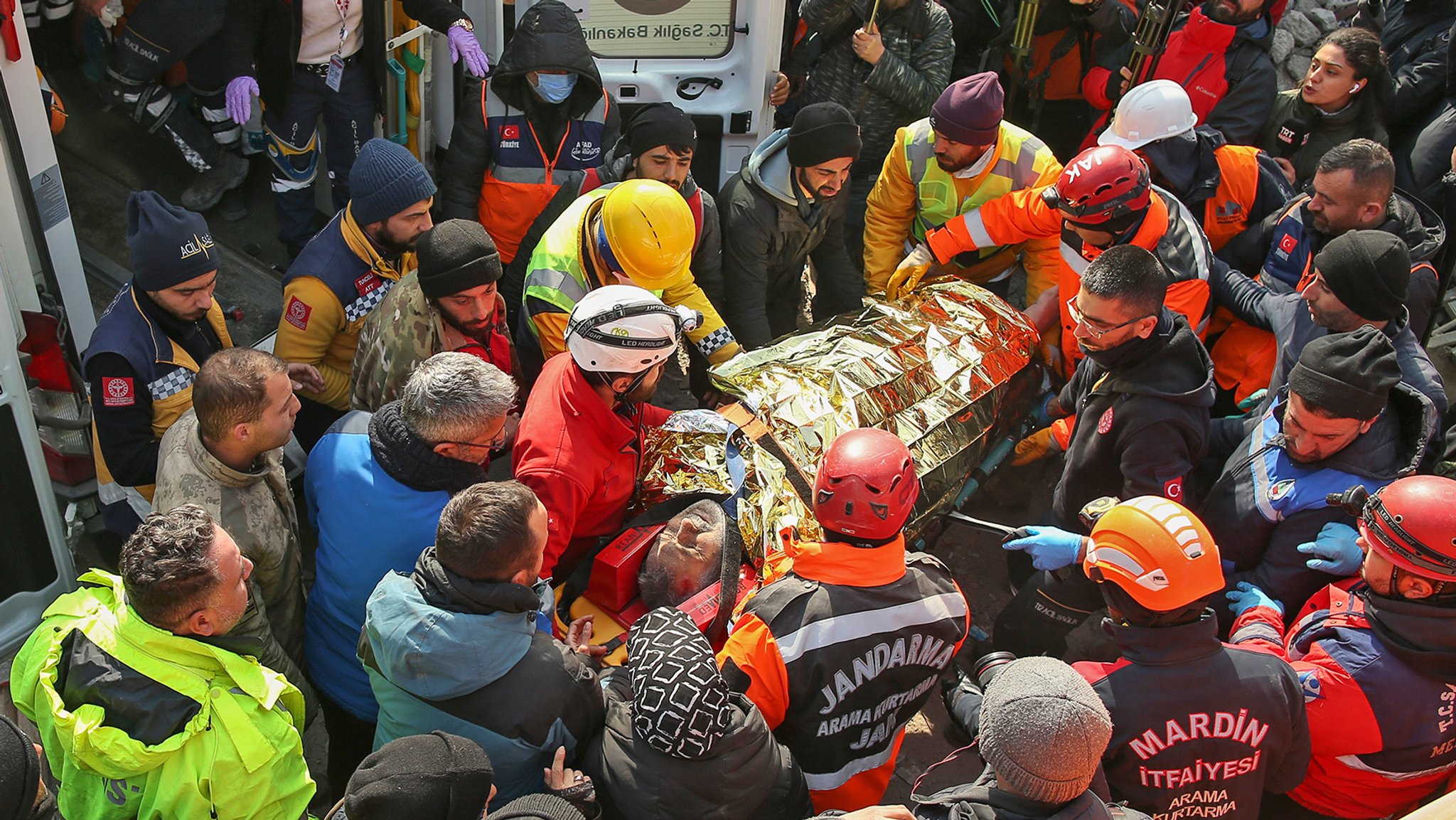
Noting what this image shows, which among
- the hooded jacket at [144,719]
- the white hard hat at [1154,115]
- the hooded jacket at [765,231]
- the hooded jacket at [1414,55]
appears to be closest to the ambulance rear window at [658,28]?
the hooded jacket at [765,231]

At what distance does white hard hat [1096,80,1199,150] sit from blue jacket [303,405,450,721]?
3.42m

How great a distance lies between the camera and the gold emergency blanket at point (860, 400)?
11.3ft

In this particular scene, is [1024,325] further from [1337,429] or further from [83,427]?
[83,427]

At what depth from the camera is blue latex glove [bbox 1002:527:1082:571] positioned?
3.36 meters

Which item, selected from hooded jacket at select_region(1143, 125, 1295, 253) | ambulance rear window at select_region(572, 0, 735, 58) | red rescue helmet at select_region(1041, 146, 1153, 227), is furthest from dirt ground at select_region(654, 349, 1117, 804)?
ambulance rear window at select_region(572, 0, 735, 58)

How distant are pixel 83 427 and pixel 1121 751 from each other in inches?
141

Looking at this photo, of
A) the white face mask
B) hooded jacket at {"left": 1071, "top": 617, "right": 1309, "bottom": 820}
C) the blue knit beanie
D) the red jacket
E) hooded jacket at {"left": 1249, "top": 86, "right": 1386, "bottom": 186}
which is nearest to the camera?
hooded jacket at {"left": 1071, "top": 617, "right": 1309, "bottom": 820}

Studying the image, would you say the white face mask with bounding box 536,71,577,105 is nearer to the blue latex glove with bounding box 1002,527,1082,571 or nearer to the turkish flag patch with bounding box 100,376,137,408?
the turkish flag patch with bounding box 100,376,137,408

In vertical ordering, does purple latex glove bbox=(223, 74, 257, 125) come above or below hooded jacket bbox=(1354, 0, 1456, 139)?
below

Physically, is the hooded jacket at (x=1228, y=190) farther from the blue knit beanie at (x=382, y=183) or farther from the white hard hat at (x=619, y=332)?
the blue knit beanie at (x=382, y=183)

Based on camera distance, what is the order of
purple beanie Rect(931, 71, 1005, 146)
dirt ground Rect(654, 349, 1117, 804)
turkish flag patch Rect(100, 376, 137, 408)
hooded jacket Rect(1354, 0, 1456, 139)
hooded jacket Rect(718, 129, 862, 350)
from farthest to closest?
hooded jacket Rect(1354, 0, 1456, 139), hooded jacket Rect(718, 129, 862, 350), purple beanie Rect(931, 71, 1005, 146), dirt ground Rect(654, 349, 1117, 804), turkish flag patch Rect(100, 376, 137, 408)

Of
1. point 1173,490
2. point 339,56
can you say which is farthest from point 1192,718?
point 339,56

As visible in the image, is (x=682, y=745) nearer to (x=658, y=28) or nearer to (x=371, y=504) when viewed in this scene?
(x=371, y=504)

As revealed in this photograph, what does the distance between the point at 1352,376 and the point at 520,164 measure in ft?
11.8
